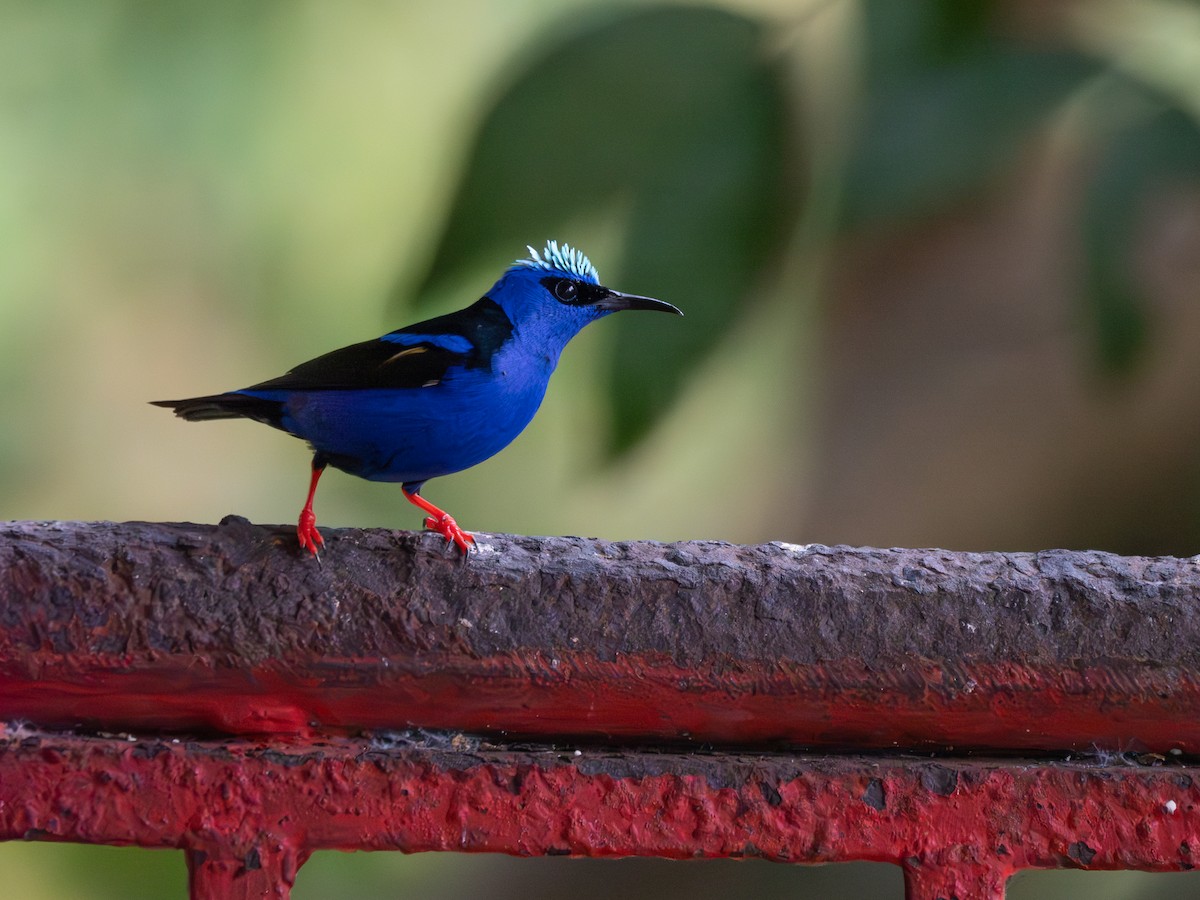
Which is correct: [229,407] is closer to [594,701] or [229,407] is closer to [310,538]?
[310,538]

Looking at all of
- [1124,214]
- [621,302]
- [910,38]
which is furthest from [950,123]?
[621,302]

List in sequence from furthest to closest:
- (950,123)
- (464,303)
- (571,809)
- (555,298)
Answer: (464,303), (950,123), (555,298), (571,809)

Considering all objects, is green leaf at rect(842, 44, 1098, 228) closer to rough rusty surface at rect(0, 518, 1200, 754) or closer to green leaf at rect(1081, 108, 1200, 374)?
green leaf at rect(1081, 108, 1200, 374)

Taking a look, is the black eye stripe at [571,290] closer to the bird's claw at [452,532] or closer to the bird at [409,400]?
the bird at [409,400]

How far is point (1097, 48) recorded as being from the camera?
2074 mm

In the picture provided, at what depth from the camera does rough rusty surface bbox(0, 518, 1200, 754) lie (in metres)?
0.68

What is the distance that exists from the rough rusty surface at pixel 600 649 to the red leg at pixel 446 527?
1.9 inches

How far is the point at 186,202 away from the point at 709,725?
201 cm

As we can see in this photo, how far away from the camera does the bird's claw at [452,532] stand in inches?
28.9

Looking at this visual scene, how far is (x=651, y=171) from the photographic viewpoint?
189 cm

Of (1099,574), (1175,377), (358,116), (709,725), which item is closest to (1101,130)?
(1175,377)

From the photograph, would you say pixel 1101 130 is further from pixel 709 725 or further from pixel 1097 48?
pixel 709 725

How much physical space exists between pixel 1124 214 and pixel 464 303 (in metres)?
1.25

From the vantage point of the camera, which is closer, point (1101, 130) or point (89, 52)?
point (1101, 130)
